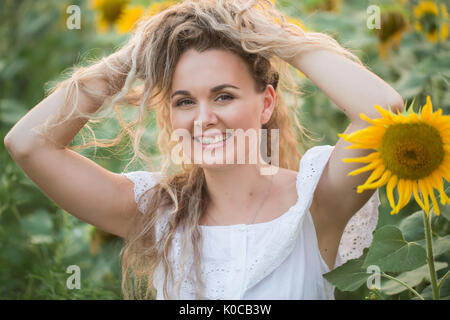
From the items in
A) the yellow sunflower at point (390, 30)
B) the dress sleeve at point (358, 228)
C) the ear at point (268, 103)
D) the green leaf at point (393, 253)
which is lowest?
the green leaf at point (393, 253)

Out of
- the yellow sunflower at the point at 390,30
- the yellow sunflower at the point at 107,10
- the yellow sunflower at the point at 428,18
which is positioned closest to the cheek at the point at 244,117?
the yellow sunflower at the point at 428,18

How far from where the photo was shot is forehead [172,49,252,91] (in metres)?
1.35

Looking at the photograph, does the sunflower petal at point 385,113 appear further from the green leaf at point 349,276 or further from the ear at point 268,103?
the ear at point 268,103

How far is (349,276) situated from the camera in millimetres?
1239

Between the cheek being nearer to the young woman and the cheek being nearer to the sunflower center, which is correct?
the young woman

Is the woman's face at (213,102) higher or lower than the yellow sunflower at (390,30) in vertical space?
lower

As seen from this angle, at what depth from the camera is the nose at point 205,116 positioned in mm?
1330

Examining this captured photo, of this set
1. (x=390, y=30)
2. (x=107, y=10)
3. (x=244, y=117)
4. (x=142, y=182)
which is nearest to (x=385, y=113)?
(x=244, y=117)

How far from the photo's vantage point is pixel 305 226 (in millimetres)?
1416

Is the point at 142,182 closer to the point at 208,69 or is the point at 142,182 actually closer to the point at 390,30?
the point at 208,69

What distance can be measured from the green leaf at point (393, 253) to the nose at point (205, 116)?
421 mm

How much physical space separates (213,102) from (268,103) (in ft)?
0.63
